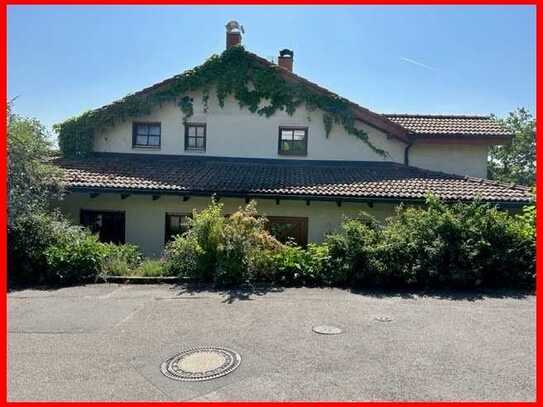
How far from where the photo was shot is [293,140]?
51.4ft

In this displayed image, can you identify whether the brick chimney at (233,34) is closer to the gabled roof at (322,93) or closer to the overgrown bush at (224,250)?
the gabled roof at (322,93)

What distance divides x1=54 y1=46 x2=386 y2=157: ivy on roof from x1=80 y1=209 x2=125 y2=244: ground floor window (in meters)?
4.05

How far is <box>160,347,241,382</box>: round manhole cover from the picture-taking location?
4535mm

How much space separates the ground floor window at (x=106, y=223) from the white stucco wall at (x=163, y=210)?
0.19 metres

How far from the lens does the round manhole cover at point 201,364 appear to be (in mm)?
4535

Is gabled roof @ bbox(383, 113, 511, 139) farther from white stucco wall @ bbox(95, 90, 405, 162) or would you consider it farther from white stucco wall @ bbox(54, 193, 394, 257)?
white stucco wall @ bbox(54, 193, 394, 257)

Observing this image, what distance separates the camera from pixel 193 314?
6.88 metres

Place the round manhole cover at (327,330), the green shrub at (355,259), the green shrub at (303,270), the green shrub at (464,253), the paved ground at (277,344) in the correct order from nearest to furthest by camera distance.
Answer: the paved ground at (277,344)
the round manhole cover at (327,330)
the green shrub at (464,253)
the green shrub at (355,259)
the green shrub at (303,270)

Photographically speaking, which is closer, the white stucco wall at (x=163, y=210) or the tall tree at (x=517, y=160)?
the white stucco wall at (x=163, y=210)

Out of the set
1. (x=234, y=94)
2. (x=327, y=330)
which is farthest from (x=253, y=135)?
(x=327, y=330)

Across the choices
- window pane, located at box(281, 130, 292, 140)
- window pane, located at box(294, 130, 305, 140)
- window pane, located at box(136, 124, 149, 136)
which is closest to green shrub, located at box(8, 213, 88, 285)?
window pane, located at box(136, 124, 149, 136)

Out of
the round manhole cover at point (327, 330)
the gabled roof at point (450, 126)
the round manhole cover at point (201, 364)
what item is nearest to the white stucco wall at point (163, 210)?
Result: the gabled roof at point (450, 126)

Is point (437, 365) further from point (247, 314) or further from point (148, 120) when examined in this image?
point (148, 120)

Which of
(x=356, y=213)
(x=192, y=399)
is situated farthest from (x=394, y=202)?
(x=192, y=399)
